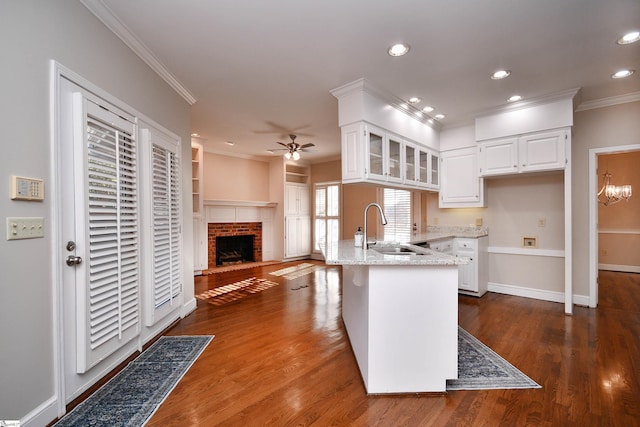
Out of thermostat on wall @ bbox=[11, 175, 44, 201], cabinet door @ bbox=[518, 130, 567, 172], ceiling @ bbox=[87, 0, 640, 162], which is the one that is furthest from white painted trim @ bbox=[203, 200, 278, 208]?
cabinet door @ bbox=[518, 130, 567, 172]

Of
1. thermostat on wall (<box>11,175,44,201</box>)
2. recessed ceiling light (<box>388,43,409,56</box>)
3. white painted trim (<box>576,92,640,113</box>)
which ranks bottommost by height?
thermostat on wall (<box>11,175,44,201</box>)

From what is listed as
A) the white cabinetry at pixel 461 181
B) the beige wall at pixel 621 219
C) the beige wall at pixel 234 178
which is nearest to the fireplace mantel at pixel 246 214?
the beige wall at pixel 234 178

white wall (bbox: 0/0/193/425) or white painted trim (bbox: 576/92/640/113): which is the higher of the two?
white painted trim (bbox: 576/92/640/113)

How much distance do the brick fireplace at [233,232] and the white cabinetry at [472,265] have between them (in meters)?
4.50

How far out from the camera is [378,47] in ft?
8.25

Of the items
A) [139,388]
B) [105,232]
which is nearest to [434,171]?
[105,232]

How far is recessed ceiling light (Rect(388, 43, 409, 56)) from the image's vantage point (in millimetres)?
2479

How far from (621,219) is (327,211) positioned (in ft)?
20.6

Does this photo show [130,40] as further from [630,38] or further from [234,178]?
[234,178]

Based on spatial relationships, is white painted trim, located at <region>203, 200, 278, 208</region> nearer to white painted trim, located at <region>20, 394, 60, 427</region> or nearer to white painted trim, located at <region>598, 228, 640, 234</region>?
white painted trim, located at <region>20, 394, 60, 427</region>

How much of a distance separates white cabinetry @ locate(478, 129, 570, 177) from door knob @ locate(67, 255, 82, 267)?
4528mm

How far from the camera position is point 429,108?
12.9 feet

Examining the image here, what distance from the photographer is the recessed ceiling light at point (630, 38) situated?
2.32 m

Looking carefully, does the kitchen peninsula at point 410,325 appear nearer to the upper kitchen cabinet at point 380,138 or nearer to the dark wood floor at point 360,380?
the dark wood floor at point 360,380
